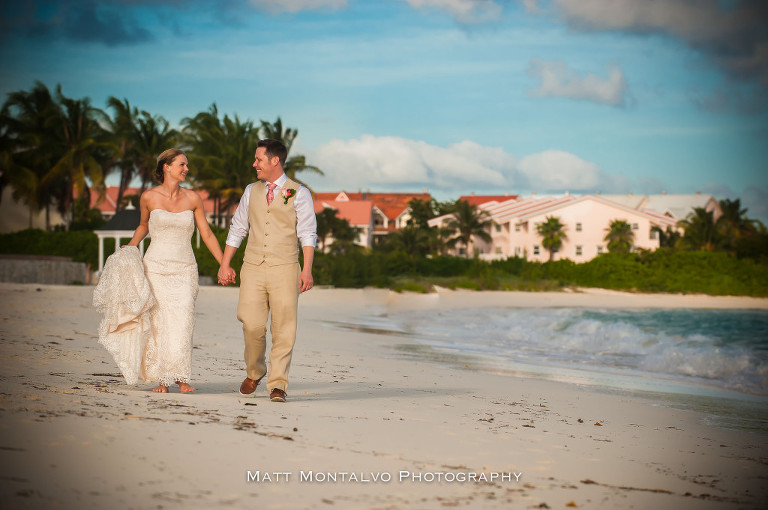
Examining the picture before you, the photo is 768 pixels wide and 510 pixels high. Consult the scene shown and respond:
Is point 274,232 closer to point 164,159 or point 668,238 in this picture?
point 164,159

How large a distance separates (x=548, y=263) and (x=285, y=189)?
4951 cm

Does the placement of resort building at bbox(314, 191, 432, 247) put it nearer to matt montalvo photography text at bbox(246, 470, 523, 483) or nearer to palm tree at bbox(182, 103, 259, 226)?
palm tree at bbox(182, 103, 259, 226)

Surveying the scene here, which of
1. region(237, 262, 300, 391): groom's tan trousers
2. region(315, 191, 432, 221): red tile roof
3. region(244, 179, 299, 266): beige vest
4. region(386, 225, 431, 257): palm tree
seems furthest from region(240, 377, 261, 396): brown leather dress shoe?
region(315, 191, 432, 221): red tile roof

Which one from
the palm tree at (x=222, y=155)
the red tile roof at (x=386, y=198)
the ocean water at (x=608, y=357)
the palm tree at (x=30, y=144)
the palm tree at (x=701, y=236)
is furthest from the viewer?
the red tile roof at (x=386, y=198)

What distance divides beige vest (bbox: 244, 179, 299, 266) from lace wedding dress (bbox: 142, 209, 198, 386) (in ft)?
1.92

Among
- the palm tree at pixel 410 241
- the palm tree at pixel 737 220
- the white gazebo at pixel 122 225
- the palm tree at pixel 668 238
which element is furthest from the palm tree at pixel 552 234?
the white gazebo at pixel 122 225

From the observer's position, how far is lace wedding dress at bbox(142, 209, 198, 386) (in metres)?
6.00

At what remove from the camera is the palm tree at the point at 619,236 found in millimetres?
63719

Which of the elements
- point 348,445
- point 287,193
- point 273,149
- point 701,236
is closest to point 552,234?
point 701,236

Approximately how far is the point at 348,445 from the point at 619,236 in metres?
63.3

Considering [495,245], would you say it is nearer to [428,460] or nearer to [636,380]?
[636,380]

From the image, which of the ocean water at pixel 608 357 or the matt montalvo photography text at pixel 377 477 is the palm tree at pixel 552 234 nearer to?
the ocean water at pixel 608 357

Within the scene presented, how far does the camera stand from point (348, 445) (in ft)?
14.6

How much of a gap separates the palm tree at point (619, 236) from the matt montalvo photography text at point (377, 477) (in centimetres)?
6221
